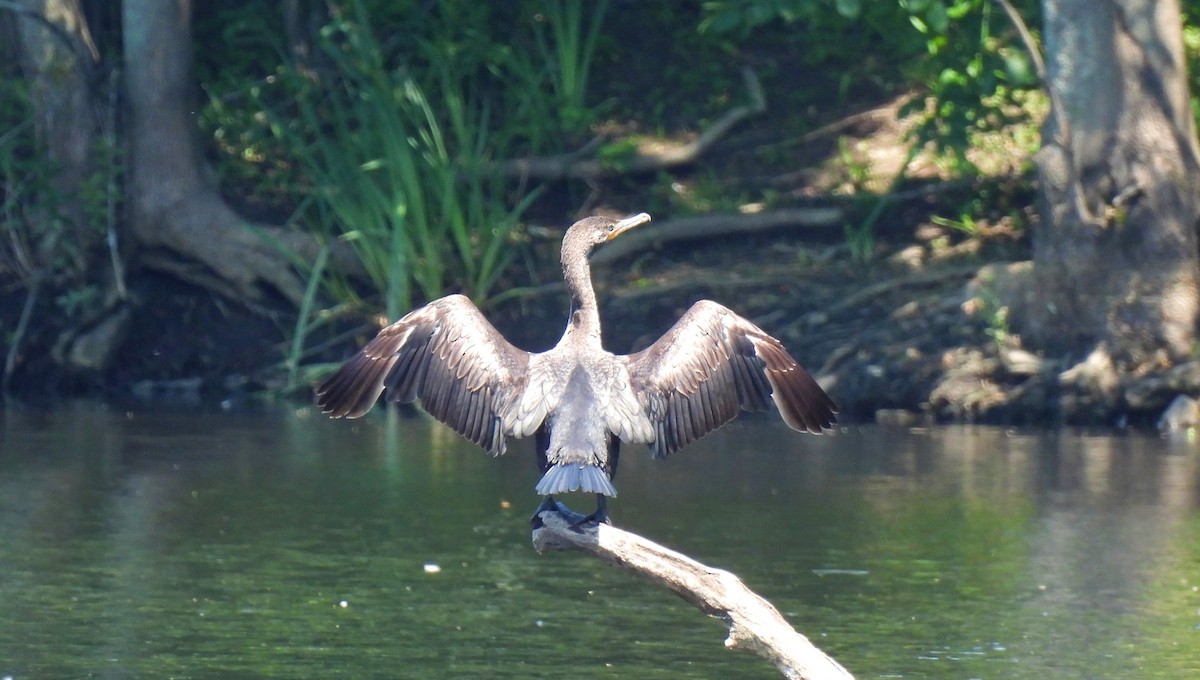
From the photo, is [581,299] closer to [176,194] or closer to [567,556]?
[567,556]

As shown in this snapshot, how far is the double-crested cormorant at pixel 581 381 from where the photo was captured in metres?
4.87

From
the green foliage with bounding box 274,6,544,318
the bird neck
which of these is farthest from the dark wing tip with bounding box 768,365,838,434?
the green foliage with bounding box 274,6,544,318

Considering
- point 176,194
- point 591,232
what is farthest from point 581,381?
point 176,194

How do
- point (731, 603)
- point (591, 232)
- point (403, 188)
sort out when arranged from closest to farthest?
point (731, 603) < point (591, 232) < point (403, 188)

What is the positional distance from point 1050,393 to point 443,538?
453cm

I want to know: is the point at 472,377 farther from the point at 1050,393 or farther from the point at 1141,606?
the point at 1050,393

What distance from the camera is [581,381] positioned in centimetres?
489

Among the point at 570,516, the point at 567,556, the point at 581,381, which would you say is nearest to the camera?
the point at 570,516

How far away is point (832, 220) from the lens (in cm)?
1322

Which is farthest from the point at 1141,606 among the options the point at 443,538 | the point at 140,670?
the point at 140,670

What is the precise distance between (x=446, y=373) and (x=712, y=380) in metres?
0.73

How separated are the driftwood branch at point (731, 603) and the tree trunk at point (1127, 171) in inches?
279

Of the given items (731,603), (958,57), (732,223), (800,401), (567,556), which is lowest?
(567,556)

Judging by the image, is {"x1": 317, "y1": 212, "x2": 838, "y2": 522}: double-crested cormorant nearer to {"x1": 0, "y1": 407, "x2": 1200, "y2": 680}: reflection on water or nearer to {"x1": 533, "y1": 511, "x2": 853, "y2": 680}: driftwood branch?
{"x1": 533, "y1": 511, "x2": 853, "y2": 680}: driftwood branch
